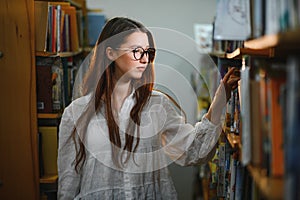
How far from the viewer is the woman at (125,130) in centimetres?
205

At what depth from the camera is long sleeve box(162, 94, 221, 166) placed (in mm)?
2074

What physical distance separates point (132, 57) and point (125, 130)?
30cm

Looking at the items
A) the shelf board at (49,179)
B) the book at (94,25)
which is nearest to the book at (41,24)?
the shelf board at (49,179)

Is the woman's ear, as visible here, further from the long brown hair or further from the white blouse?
the white blouse

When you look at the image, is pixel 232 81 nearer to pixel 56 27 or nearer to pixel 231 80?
pixel 231 80

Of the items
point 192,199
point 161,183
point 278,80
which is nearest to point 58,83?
point 161,183

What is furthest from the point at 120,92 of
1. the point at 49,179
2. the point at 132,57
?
the point at 49,179

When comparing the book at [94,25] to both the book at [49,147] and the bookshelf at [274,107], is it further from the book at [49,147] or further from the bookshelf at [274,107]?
the bookshelf at [274,107]

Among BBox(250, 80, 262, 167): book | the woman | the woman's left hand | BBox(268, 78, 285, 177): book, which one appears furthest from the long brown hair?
BBox(268, 78, 285, 177): book

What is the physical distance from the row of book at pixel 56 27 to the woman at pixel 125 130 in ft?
1.81

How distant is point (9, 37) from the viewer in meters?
2.39

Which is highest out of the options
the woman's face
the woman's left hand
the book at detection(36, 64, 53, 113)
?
the woman's face

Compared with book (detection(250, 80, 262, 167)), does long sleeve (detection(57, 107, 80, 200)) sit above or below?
below

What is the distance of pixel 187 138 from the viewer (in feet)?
6.93
